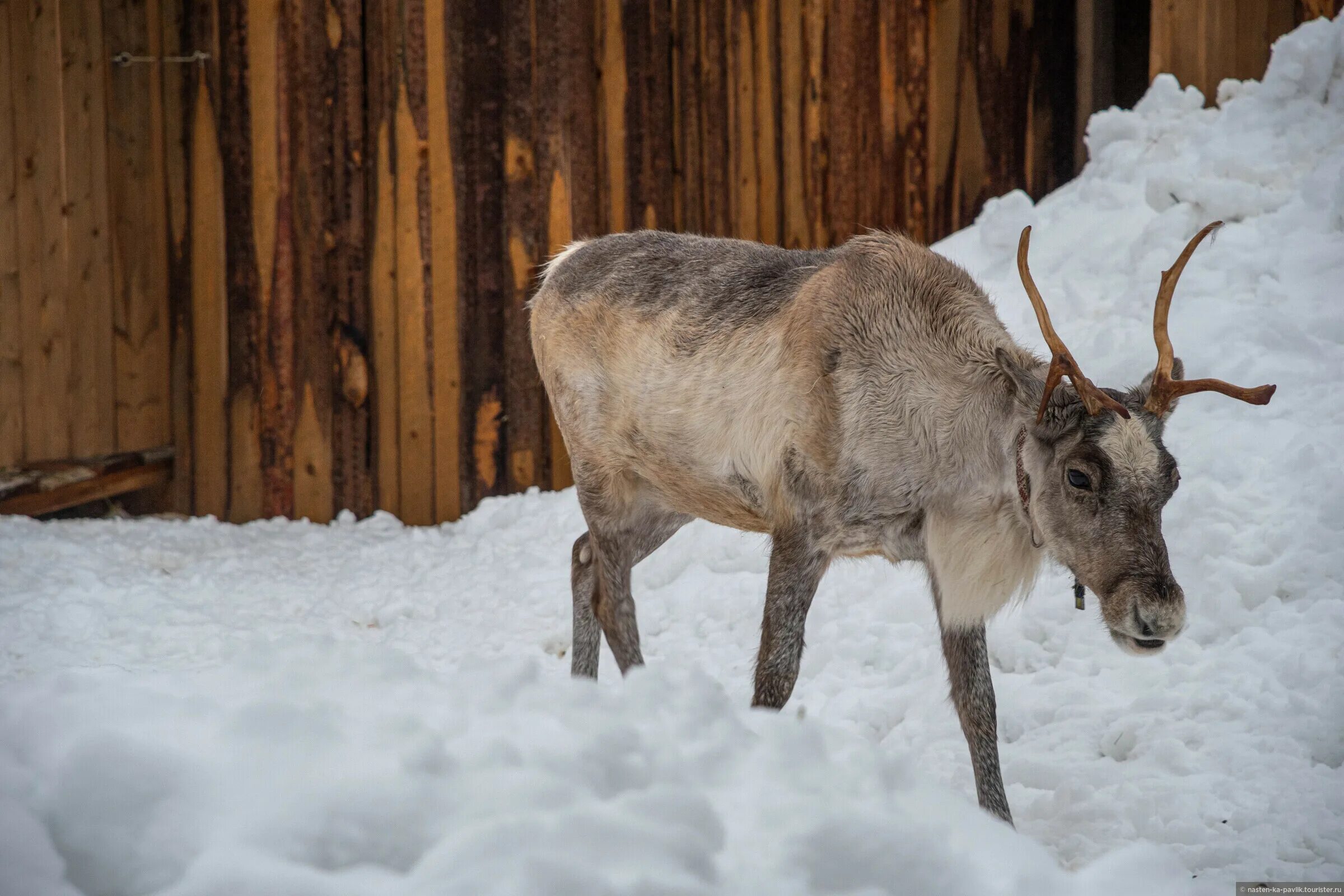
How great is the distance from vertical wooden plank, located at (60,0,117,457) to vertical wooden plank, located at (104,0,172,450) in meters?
0.06

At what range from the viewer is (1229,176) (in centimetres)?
580

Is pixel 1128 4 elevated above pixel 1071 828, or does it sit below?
above

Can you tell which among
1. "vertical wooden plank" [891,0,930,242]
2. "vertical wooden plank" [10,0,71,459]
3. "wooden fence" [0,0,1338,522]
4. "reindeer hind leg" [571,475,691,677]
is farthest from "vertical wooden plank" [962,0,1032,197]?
"vertical wooden plank" [10,0,71,459]

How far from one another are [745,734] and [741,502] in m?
1.77

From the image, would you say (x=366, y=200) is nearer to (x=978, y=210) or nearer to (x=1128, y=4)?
(x=978, y=210)

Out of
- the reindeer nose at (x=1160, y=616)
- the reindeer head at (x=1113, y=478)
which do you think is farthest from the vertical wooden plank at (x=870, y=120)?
the reindeer nose at (x=1160, y=616)

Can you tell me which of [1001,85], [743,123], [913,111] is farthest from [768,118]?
[1001,85]

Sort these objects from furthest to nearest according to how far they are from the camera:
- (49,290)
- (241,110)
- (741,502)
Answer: (241,110) → (49,290) → (741,502)

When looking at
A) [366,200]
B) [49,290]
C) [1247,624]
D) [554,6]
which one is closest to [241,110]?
[366,200]

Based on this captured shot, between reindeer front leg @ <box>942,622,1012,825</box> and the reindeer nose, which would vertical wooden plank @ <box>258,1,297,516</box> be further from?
the reindeer nose

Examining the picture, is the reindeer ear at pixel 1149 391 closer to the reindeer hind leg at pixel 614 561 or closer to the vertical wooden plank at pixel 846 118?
the reindeer hind leg at pixel 614 561

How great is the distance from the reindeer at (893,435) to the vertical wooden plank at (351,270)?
9.61ft

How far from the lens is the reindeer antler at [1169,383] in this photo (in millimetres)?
3199

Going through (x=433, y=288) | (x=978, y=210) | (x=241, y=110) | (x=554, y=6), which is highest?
(x=554, y=6)
